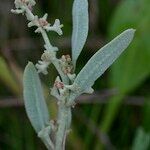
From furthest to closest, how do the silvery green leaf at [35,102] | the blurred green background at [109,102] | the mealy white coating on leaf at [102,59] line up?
the blurred green background at [109,102] → the silvery green leaf at [35,102] → the mealy white coating on leaf at [102,59]

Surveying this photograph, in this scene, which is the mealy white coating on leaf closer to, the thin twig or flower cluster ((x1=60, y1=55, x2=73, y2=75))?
flower cluster ((x1=60, y1=55, x2=73, y2=75))

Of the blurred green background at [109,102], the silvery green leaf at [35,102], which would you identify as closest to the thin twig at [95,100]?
the blurred green background at [109,102]

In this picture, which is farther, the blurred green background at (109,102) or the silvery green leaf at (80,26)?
the blurred green background at (109,102)

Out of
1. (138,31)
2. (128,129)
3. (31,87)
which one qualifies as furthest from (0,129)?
(31,87)

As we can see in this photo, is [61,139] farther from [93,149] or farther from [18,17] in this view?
[18,17]

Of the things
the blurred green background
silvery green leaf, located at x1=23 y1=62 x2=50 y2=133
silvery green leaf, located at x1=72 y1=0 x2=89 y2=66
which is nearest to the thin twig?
the blurred green background

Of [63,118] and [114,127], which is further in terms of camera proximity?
[114,127]

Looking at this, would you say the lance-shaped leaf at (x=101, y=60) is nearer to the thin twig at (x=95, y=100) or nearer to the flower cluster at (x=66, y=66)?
the flower cluster at (x=66, y=66)
